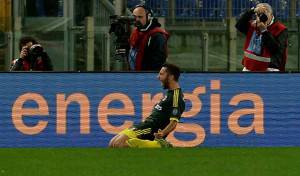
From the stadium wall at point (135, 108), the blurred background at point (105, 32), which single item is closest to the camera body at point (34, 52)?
the stadium wall at point (135, 108)

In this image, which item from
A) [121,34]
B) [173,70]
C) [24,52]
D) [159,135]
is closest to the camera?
[159,135]

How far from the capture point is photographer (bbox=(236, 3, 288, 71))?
12.6 meters

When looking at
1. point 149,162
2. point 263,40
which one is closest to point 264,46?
point 263,40

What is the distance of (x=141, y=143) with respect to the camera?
11.5 m

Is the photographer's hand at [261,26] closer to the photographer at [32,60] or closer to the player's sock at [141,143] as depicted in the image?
the player's sock at [141,143]

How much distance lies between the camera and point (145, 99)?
12.6 metres

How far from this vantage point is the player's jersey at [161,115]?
A: 457 inches

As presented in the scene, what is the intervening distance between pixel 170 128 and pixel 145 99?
4.16ft

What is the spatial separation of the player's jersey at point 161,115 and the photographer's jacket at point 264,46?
1.64m

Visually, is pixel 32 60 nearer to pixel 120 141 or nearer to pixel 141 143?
pixel 120 141

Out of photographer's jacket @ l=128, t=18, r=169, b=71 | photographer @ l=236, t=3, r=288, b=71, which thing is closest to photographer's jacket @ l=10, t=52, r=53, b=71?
photographer's jacket @ l=128, t=18, r=169, b=71

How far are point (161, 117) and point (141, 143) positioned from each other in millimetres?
431

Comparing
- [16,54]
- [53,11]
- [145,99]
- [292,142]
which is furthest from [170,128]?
[53,11]

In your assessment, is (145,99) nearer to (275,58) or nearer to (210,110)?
(210,110)
